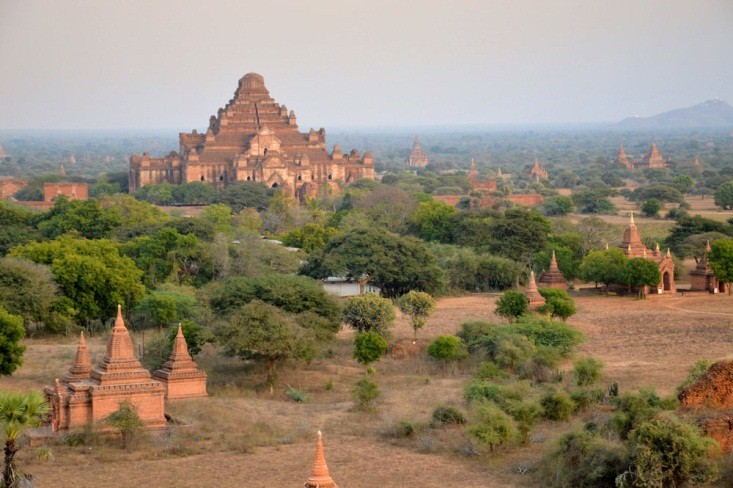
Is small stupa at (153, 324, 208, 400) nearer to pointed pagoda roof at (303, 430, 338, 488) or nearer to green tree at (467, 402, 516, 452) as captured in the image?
green tree at (467, 402, 516, 452)

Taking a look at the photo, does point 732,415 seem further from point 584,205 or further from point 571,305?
point 584,205

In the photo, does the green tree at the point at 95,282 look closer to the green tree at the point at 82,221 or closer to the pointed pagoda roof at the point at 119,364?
the pointed pagoda roof at the point at 119,364

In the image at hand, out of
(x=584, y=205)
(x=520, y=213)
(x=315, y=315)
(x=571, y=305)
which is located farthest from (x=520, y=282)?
(x=584, y=205)

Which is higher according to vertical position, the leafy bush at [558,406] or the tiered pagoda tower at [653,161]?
the leafy bush at [558,406]

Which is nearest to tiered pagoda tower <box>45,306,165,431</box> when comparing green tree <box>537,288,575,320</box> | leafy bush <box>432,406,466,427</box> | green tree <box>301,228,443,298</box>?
leafy bush <box>432,406,466,427</box>

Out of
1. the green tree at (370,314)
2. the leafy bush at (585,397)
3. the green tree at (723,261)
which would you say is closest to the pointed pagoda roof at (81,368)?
the leafy bush at (585,397)

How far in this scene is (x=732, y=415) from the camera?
965 inches

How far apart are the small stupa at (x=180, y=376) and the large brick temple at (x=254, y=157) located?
5236 centimetres

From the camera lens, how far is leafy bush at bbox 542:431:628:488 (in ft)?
77.6

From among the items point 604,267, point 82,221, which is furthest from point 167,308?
point 82,221

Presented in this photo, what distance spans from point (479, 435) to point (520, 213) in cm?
3175

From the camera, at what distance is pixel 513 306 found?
40625 millimetres

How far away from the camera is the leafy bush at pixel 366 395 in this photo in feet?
98.9

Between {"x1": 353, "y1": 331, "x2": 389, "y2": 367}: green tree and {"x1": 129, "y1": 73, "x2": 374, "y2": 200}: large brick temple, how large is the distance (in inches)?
1912
